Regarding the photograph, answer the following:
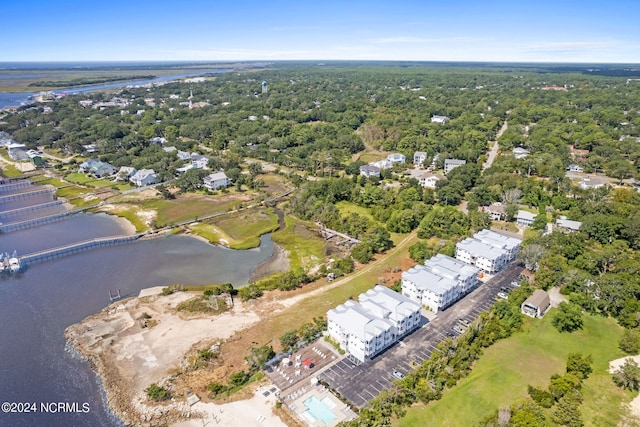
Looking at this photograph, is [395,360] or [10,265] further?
[10,265]

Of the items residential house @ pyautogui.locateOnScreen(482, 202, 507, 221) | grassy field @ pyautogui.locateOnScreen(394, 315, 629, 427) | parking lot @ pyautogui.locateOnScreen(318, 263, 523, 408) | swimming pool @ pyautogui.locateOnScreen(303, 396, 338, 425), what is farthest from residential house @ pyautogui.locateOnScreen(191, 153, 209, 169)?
grassy field @ pyautogui.locateOnScreen(394, 315, 629, 427)

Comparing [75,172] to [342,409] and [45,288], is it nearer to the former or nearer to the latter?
[45,288]

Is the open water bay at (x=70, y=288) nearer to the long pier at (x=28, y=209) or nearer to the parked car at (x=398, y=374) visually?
the long pier at (x=28, y=209)

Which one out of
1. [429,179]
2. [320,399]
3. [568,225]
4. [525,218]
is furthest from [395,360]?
[429,179]

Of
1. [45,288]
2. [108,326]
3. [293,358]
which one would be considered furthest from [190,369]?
[45,288]

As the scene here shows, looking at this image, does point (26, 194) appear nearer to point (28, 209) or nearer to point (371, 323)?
point (28, 209)

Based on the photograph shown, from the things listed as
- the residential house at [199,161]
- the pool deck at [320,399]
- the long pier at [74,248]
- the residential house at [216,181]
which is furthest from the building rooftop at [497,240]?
the residential house at [199,161]
